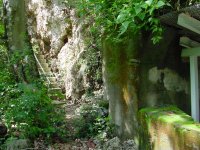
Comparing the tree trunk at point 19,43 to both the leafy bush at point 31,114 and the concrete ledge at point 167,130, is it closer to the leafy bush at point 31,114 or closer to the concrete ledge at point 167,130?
the leafy bush at point 31,114

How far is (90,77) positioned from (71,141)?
4.93 metres

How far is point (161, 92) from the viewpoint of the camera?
239 inches

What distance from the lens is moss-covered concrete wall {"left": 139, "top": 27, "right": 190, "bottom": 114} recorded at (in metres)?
5.96

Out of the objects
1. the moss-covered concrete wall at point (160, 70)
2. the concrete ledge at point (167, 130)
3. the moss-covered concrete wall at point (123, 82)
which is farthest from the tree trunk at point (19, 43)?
the concrete ledge at point (167, 130)

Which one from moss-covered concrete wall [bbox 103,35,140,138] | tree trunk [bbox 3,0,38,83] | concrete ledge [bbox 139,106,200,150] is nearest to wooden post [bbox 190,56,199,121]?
concrete ledge [bbox 139,106,200,150]

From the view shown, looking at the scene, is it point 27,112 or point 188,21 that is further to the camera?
point 27,112

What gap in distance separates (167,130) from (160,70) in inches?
65.0

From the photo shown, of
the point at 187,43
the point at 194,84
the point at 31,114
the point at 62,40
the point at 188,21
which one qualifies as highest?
the point at 62,40

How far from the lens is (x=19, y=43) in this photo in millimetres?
7344

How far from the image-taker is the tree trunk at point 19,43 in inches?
282

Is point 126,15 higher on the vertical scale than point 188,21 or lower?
lower

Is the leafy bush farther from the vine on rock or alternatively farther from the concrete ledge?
the concrete ledge

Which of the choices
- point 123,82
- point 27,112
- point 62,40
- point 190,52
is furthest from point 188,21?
point 62,40

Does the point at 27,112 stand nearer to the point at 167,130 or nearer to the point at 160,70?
the point at 160,70
